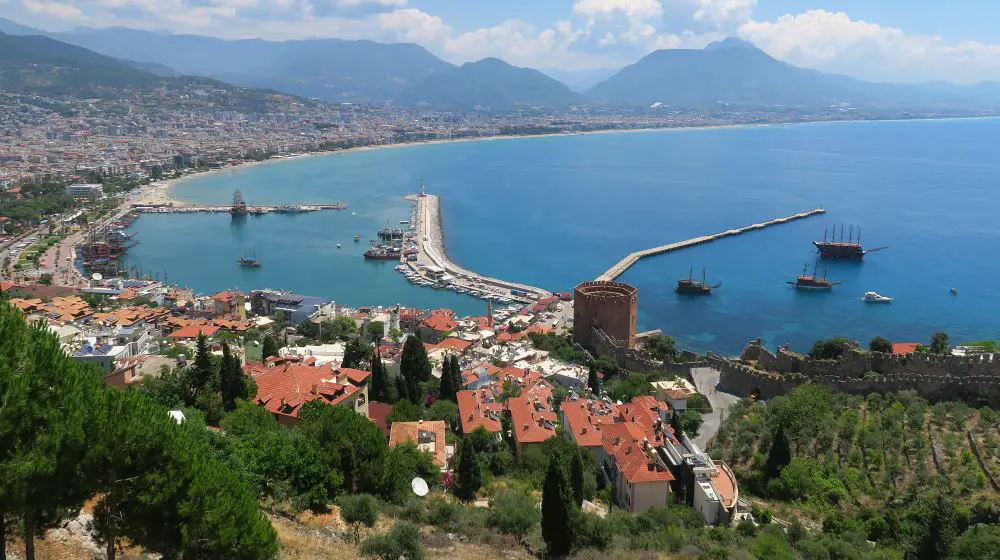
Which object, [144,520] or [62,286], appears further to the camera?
[62,286]

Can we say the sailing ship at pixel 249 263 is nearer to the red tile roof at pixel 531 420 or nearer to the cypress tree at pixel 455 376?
the cypress tree at pixel 455 376

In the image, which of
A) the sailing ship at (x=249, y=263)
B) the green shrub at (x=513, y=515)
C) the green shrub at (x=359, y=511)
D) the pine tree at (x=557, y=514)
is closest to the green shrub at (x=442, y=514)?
the green shrub at (x=513, y=515)

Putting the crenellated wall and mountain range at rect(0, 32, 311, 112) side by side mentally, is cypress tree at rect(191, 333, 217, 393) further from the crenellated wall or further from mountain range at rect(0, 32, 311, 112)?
mountain range at rect(0, 32, 311, 112)

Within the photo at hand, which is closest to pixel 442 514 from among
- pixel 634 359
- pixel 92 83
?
pixel 634 359

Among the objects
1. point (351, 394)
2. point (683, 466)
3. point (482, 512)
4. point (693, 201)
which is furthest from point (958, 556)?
point (693, 201)

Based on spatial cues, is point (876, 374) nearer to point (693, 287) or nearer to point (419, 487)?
point (419, 487)

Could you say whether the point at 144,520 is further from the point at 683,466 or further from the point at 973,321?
the point at 973,321
